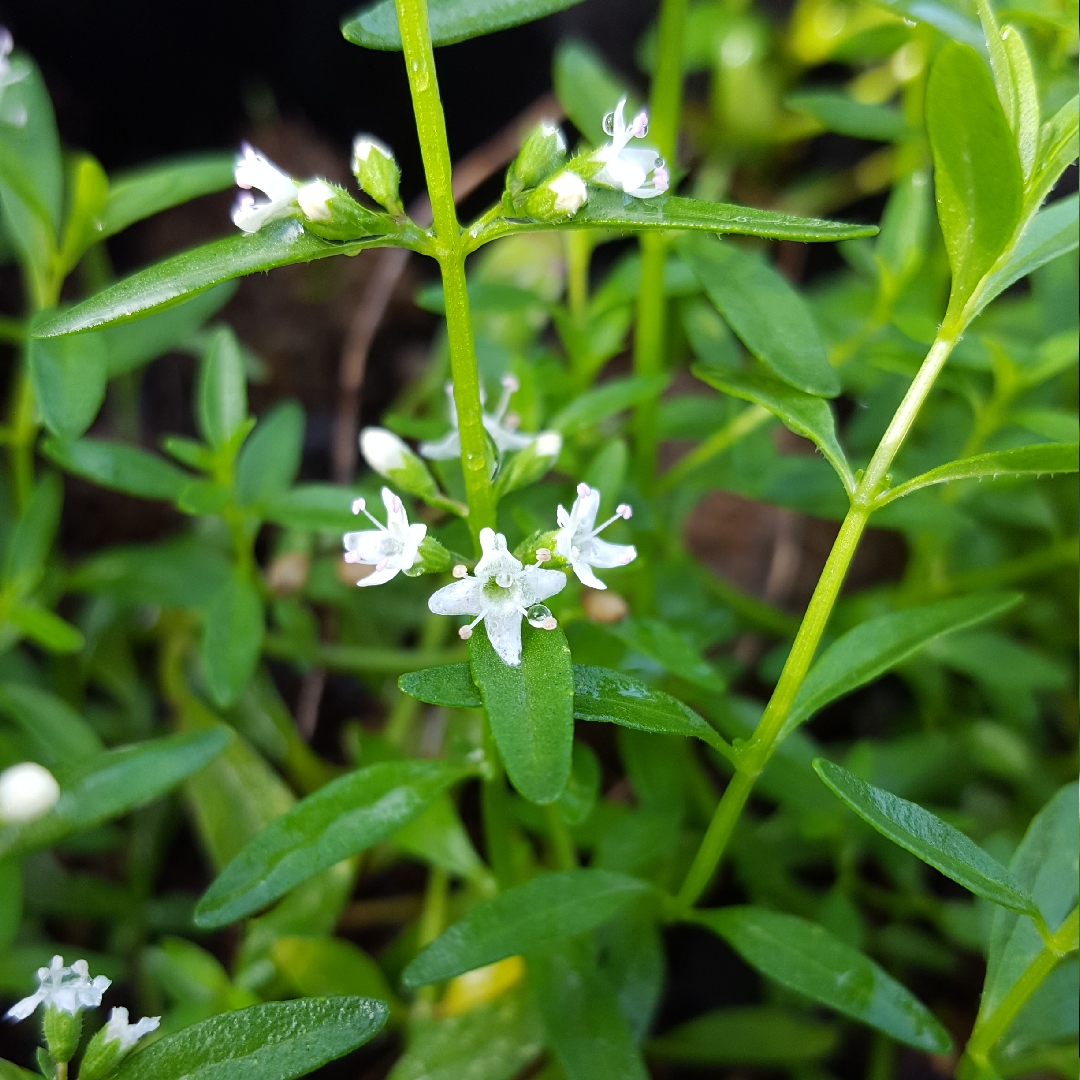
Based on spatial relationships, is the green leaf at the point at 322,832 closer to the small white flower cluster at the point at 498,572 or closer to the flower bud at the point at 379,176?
the small white flower cluster at the point at 498,572

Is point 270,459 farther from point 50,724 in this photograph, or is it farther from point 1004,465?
point 1004,465

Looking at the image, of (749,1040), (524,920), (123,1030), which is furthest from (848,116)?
(123,1030)

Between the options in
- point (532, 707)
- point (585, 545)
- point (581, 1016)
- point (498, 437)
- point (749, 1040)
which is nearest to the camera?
point (532, 707)

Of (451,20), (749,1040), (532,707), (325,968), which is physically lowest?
(749,1040)

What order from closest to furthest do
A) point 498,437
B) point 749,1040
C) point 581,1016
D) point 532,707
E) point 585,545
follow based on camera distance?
point 532,707
point 585,545
point 581,1016
point 498,437
point 749,1040

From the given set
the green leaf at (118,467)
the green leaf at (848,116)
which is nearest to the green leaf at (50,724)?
the green leaf at (118,467)

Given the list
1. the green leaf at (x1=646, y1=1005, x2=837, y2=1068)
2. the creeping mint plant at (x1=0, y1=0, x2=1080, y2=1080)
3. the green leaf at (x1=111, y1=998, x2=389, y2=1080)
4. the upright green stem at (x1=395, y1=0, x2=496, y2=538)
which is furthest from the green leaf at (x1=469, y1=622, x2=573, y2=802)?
the green leaf at (x1=646, y1=1005, x2=837, y2=1068)
